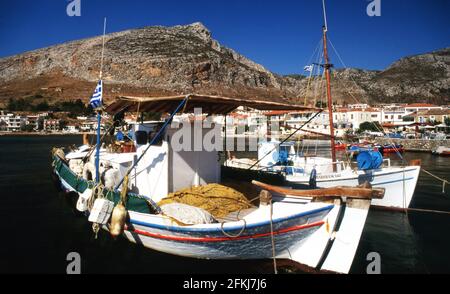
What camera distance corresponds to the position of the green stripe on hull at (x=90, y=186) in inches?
350

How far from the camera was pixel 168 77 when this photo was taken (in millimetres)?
161875

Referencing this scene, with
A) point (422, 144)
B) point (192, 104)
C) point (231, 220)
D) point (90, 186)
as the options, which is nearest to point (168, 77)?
point (422, 144)

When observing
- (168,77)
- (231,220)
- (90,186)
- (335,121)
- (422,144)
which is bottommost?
(231,220)

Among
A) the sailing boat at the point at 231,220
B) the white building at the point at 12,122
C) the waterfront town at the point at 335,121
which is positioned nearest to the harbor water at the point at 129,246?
the sailing boat at the point at 231,220

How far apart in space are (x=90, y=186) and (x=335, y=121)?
91.2 meters

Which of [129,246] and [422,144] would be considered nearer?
[129,246]

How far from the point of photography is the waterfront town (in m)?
71.4

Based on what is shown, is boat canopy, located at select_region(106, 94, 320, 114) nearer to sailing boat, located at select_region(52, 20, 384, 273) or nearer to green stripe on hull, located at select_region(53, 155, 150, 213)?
sailing boat, located at select_region(52, 20, 384, 273)

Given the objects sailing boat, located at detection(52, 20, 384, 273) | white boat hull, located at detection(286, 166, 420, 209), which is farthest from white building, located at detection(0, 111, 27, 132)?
white boat hull, located at detection(286, 166, 420, 209)

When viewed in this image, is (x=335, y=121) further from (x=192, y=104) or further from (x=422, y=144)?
(x=192, y=104)

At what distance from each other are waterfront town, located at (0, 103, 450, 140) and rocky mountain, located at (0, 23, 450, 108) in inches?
917

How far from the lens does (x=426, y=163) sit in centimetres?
3753

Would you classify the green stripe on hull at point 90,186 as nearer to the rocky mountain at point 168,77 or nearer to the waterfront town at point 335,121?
the waterfront town at point 335,121
